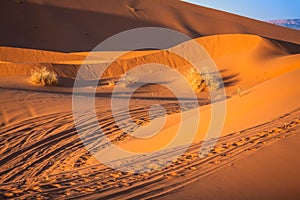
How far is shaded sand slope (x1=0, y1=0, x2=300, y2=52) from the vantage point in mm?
30344

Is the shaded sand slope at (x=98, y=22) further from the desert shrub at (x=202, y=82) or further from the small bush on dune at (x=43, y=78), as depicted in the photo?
the small bush on dune at (x=43, y=78)

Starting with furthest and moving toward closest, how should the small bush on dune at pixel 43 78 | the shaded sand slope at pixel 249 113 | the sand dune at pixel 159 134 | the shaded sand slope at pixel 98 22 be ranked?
the shaded sand slope at pixel 98 22
the small bush on dune at pixel 43 78
the shaded sand slope at pixel 249 113
the sand dune at pixel 159 134

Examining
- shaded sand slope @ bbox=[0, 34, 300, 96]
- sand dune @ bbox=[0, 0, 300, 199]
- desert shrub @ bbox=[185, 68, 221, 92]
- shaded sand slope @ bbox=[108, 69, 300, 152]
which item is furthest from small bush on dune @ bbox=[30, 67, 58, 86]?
desert shrub @ bbox=[185, 68, 221, 92]

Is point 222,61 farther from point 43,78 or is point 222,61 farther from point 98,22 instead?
point 98,22

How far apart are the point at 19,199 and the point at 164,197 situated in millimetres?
1814

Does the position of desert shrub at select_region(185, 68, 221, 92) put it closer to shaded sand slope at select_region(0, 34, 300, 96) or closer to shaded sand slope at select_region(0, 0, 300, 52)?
shaded sand slope at select_region(0, 34, 300, 96)

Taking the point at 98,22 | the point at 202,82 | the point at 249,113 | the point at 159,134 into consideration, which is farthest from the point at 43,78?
the point at 98,22

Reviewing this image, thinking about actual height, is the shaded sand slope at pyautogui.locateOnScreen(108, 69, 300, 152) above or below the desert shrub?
below

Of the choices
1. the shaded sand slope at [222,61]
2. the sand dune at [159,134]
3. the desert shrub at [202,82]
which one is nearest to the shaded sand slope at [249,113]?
the sand dune at [159,134]

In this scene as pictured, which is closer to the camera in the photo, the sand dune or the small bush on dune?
the sand dune

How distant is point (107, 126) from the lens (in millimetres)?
9312

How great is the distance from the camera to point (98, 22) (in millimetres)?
36281

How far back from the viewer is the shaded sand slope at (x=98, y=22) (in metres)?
30.3

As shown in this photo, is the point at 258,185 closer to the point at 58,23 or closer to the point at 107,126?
the point at 107,126
